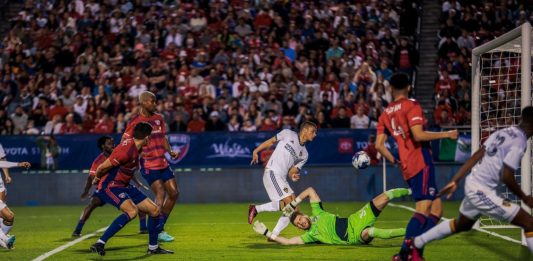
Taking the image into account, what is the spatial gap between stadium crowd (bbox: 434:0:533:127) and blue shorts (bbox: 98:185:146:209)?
1378cm

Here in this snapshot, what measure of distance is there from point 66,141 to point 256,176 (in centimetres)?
562

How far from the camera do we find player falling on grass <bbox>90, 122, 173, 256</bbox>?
41.5 ft

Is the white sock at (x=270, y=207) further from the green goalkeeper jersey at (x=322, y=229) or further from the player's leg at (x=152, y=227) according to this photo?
the player's leg at (x=152, y=227)

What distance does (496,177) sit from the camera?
9906mm

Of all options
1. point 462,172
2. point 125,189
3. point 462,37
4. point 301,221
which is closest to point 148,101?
point 125,189

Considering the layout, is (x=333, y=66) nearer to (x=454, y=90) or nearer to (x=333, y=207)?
(x=454, y=90)

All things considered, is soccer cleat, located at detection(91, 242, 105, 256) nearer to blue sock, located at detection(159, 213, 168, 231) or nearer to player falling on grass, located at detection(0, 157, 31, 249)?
blue sock, located at detection(159, 213, 168, 231)

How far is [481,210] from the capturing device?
9898 mm

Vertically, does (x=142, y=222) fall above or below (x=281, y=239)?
below

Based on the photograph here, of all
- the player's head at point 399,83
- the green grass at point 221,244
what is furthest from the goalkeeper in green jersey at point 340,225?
the player's head at point 399,83

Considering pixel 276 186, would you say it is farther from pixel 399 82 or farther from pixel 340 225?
pixel 399 82

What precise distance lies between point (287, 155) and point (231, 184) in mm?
10267

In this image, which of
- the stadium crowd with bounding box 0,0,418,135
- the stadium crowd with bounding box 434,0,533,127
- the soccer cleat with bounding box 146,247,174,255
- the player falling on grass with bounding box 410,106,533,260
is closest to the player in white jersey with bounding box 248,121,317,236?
the soccer cleat with bounding box 146,247,174,255

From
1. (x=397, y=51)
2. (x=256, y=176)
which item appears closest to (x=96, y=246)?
(x=256, y=176)
